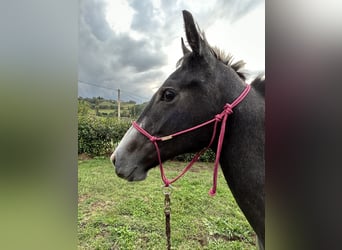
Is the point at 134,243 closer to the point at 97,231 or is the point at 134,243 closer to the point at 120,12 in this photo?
the point at 97,231

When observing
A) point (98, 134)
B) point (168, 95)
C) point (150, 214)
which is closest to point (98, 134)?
point (98, 134)

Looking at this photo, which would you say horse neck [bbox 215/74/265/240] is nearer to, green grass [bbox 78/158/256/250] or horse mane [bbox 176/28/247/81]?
horse mane [bbox 176/28/247/81]

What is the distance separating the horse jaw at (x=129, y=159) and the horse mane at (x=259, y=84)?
0.63 meters

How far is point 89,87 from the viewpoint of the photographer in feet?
5.42

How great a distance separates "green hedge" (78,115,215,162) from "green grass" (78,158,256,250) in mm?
127

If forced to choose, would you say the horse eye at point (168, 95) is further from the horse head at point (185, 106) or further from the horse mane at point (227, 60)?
the horse mane at point (227, 60)

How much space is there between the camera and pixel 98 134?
6.12 feet

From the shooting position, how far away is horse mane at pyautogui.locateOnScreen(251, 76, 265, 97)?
107 cm

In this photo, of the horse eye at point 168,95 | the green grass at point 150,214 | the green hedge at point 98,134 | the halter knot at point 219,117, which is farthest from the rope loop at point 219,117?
the green hedge at point 98,134

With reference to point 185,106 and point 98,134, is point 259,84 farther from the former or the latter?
point 98,134

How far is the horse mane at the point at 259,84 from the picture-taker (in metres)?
1.07
